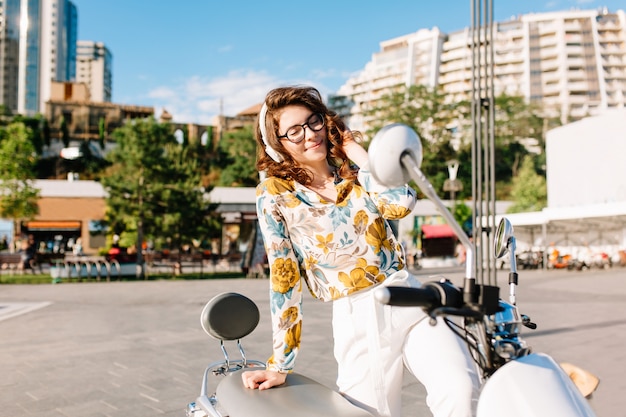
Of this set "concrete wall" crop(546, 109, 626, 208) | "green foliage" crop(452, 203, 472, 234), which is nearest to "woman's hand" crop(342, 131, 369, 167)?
"green foliage" crop(452, 203, 472, 234)

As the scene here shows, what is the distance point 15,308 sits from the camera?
11391 millimetres

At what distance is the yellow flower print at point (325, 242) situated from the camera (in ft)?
6.50

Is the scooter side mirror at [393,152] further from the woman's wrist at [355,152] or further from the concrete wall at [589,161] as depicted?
the concrete wall at [589,161]

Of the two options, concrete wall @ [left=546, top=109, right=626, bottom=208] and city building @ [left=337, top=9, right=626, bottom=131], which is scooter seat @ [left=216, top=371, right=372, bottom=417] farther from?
city building @ [left=337, top=9, right=626, bottom=131]

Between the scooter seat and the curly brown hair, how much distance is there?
0.72 metres

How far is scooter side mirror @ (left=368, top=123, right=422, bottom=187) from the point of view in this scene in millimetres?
1222

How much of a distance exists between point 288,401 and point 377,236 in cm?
59

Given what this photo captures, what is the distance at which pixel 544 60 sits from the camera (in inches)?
4090

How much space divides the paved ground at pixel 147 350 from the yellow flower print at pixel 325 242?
2505 mm

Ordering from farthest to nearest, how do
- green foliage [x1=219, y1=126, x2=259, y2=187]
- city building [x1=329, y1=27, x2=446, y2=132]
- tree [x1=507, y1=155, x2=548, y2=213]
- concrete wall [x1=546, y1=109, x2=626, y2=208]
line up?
city building [x1=329, y1=27, x2=446, y2=132] < green foliage [x1=219, y1=126, x2=259, y2=187] < tree [x1=507, y1=155, x2=548, y2=213] < concrete wall [x1=546, y1=109, x2=626, y2=208]

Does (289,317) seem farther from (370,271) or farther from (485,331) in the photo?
(485,331)

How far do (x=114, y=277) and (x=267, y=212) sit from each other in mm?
20908

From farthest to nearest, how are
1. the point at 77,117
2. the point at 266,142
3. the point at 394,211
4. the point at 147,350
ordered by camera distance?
1. the point at 77,117
2. the point at 147,350
3. the point at 266,142
4. the point at 394,211

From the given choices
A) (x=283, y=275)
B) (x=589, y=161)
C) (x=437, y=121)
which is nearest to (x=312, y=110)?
(x=283, y=275)
